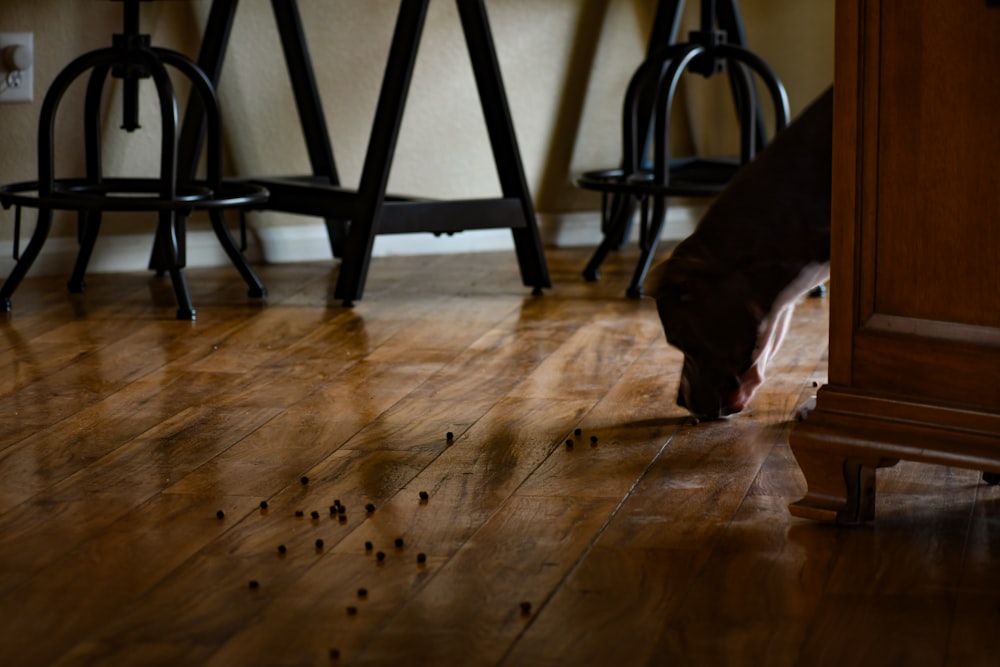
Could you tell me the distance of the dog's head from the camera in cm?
187

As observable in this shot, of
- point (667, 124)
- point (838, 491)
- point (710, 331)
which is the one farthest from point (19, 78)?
point (838, 491)

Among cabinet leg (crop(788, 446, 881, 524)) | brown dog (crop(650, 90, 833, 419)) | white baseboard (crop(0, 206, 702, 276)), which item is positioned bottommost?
cabinet leg (crop(788, 446, 881, 524))

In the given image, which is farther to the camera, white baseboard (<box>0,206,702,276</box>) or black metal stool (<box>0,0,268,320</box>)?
white baseboard (<box>0,206,702,276</box>)

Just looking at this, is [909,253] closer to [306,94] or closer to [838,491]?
[838,491]

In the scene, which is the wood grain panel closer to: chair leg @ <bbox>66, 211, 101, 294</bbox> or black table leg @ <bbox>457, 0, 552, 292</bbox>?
black table leg @ <bbox>457, 0, 552, 292</bbox>

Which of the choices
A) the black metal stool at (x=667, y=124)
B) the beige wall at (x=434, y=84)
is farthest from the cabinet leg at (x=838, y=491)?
the beige wall at (x=434, y=84)

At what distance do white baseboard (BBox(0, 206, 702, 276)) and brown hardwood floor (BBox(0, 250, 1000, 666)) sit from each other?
0.56 meters

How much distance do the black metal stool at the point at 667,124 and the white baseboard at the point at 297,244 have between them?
254 mm

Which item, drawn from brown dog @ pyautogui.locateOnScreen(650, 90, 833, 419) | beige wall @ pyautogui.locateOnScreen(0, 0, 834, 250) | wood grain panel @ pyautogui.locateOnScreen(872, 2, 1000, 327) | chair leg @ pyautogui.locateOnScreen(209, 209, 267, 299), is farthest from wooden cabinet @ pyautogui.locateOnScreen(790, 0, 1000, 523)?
beige wall @ pyautogui.locateOnScreen(0, 0, 834, 250)

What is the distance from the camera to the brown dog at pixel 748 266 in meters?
1.81

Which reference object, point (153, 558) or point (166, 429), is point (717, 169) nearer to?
point (166, 429)

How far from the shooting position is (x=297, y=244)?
10.9ft

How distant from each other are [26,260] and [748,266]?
1.48 m

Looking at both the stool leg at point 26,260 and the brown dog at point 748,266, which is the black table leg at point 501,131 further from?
the brown dog at point 748,266
